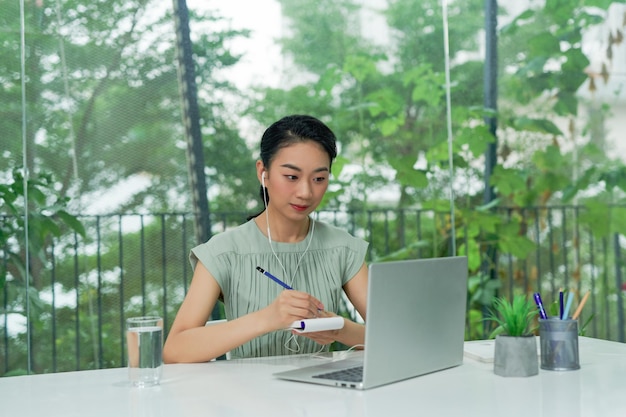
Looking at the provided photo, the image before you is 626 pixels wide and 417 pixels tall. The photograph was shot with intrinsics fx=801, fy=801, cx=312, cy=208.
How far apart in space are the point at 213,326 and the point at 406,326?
1.72 ft

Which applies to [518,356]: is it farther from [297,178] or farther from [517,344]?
[297,178]

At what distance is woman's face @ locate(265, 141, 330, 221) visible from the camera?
206 cm

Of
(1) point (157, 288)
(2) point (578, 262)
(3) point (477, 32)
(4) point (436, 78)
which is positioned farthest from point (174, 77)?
(2) point (578, 262)

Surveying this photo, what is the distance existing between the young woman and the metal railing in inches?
50.8

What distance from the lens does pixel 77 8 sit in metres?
3.30

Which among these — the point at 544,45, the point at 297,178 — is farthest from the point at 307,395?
the point at 544,45

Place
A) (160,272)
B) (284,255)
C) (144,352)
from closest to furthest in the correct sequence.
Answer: (144,352) → (284,255) → (160,272)

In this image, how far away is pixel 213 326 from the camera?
1831mm

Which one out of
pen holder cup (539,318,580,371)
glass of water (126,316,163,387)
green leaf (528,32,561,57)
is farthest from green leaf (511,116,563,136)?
glass of water (126,316,163,387)

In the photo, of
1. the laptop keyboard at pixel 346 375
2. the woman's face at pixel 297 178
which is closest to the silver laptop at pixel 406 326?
the laptop keyboard at pixel 346 375

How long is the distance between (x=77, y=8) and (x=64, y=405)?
2305 mm

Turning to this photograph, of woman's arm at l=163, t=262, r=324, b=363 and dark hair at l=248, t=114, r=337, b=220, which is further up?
dark hair at l=248, t=114, r=337, b=220

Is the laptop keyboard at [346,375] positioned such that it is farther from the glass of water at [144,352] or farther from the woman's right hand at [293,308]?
the glass of water at [144,352]

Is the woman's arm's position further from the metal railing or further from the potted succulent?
the metal railing
